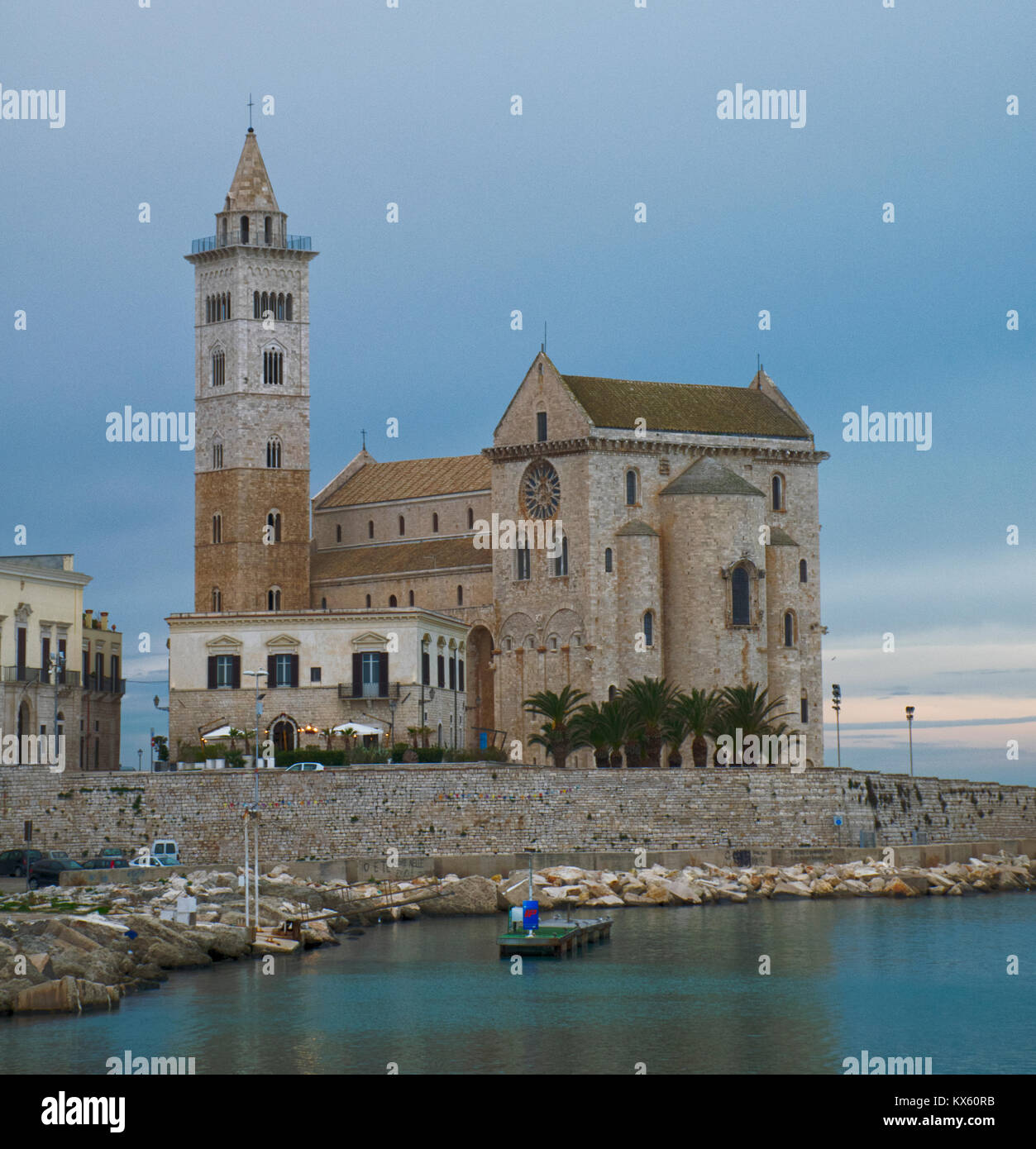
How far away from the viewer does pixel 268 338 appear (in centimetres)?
8362

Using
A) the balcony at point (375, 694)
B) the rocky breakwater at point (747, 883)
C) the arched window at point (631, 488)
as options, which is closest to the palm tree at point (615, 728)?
the rocky breakwater at point (747, 883)

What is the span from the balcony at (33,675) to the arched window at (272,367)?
17.1m

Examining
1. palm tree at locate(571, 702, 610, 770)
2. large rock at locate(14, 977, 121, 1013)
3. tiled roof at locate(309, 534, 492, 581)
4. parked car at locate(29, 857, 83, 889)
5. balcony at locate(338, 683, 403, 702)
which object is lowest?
large rock at locate(14, 977, 121, 1013)

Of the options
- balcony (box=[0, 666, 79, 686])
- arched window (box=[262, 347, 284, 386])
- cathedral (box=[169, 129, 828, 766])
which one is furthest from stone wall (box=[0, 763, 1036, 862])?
arched window (box=[262, 347, 284, 386])

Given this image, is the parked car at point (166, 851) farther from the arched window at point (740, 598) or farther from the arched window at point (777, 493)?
the arched window at point (777, 493)

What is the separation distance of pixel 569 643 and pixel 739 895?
1703cm

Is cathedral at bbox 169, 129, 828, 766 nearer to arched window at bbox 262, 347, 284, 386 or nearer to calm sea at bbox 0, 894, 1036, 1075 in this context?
arched window at bbox 262, 347, 284, 386

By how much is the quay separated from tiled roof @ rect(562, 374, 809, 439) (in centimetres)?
2978

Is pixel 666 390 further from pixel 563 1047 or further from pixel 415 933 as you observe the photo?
pixel 563 1047

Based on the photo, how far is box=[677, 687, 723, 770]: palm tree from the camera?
70875 mm

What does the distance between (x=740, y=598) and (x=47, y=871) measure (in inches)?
1181

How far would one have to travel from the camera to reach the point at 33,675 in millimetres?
69750

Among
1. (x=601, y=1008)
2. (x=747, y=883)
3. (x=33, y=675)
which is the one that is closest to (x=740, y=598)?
(x=747, y=883)
